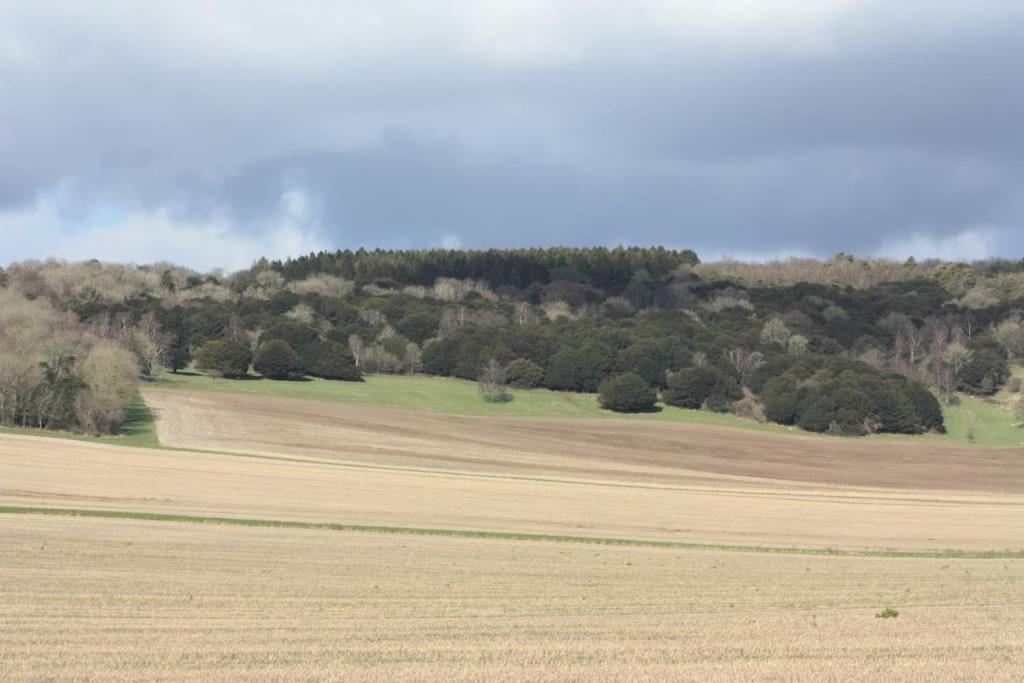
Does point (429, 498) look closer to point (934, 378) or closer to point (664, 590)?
point (664, 590)

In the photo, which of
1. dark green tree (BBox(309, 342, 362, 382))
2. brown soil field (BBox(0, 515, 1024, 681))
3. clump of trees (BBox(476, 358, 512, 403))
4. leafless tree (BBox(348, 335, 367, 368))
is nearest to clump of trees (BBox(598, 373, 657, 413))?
clump of trees (BBox(476, 358, 512, 403))

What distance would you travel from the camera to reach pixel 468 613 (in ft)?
64.2

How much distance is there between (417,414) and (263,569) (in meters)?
67.4

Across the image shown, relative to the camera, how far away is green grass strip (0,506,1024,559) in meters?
34.1

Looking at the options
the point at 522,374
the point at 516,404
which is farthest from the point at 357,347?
the point at 516,404

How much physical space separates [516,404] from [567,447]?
29.7 m

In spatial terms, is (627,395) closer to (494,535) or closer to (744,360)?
(744,360)

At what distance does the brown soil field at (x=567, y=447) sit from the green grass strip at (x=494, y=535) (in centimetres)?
2572

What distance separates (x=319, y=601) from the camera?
66.8 feet

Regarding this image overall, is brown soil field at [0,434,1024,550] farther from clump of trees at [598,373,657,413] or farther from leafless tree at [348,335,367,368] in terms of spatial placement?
leafless tree at [348,335,367,368]

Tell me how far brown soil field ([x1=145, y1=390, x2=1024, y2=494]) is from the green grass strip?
25723 millimetres

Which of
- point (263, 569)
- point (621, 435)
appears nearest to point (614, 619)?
point (263, 569)

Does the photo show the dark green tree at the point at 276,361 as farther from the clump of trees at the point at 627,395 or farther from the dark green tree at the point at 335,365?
the clump of trees at the point at 627,395

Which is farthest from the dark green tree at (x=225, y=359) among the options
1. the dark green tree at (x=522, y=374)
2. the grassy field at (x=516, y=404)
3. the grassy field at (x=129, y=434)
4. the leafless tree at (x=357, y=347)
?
the grassy field at (x=129, y=434)
